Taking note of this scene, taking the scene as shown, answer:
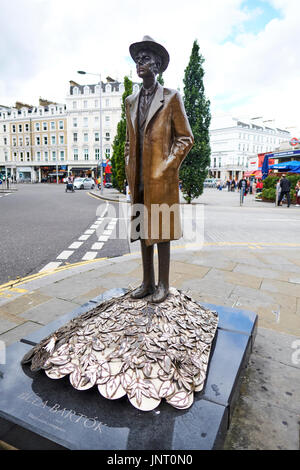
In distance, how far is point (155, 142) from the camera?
246 cm

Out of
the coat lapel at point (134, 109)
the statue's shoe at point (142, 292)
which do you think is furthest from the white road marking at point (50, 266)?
the coat lapel at point (134, 109)

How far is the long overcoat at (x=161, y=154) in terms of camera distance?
8.07 ft

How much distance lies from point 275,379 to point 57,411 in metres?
1.73

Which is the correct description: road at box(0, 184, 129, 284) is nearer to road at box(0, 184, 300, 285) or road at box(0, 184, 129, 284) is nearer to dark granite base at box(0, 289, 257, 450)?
road at box(0, 184, 300, 285)

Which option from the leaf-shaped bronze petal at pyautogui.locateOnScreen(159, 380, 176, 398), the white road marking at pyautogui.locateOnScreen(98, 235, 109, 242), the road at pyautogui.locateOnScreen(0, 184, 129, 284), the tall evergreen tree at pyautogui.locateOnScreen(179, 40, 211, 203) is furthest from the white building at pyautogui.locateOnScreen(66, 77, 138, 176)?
the leaf-shaped bronze petal at pyautogui.locateOnScreen(159, 380, 176, 398)

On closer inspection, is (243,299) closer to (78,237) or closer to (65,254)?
(65,254)

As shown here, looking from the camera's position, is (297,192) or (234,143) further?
(234,143)

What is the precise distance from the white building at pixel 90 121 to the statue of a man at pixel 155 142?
5711 cm

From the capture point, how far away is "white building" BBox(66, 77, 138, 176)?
5816 cm

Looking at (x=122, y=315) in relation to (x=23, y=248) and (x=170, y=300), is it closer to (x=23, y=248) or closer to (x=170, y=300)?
(x=170, y=300)

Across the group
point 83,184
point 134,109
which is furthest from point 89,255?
point 83,184

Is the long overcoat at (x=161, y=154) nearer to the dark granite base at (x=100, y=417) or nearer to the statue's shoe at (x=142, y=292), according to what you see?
the statue's shoe at (x=142, y=292)

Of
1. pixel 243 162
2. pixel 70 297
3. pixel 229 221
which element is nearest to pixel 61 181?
pixel 243 162

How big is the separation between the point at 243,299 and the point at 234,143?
7827 cm
